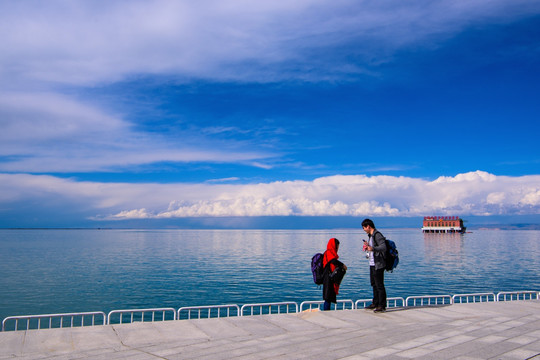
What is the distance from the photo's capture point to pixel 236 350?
8914mm

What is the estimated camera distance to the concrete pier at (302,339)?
8.64m

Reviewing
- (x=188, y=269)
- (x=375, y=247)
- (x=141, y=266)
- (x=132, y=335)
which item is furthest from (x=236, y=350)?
(x=141, y=266)

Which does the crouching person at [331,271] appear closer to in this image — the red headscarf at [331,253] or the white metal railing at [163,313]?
the red headscarf at [331,253]

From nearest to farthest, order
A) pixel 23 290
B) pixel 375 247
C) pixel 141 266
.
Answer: pixel 375 247, pixel 23 290, pixel 141 266

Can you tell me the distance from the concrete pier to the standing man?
0.56 meters

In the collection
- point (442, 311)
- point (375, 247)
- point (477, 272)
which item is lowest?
point (477, 272)

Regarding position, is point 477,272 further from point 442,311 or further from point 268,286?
point 442,311

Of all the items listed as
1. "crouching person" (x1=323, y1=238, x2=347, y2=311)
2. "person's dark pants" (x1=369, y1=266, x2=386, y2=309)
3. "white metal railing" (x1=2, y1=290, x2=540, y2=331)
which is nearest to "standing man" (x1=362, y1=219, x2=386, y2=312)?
"person's dark pants" (x1=369, y1=266, x2=386, y2=309)

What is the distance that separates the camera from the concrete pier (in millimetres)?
8641

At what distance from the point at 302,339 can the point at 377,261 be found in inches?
168

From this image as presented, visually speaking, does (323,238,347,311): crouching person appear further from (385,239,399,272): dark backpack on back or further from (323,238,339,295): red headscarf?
(385,239,399,272): dark backpack on back

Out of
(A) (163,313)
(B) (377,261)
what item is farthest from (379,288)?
(A) (163,313)

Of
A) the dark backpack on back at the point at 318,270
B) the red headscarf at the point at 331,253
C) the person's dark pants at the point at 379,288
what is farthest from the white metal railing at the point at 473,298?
the dark backpack on back at the point at 318,270

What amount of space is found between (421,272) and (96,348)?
54.9 m
